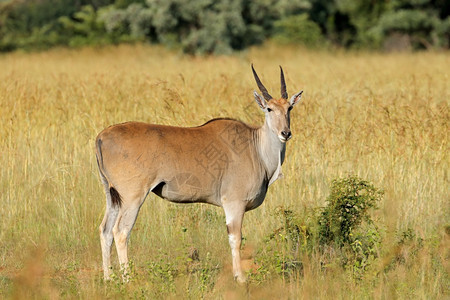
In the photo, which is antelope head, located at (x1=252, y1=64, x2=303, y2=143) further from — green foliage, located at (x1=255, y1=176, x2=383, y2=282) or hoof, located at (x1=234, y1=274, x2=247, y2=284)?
hoof, located at (x1=234, y1=274, x2=247, y2=284)

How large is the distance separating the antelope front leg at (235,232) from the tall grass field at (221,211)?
0.14 metres

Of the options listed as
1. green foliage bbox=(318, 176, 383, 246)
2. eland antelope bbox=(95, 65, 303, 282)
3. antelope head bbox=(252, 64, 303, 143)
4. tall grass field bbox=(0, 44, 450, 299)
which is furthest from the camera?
green foliage bbox=(318, 176, 383, 246)

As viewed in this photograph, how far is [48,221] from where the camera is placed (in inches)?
285

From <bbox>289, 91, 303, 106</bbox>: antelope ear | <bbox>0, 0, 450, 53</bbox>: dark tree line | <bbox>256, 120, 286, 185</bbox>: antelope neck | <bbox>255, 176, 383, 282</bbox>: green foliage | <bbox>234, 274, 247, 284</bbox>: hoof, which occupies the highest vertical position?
<bbox>0, 0, 450, 53</bbox>: dark tree line

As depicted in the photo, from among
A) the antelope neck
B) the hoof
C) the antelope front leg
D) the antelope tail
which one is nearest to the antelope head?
the antelope neck

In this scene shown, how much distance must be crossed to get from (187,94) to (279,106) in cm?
482

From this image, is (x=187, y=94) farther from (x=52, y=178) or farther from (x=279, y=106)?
(x=279, y=106)

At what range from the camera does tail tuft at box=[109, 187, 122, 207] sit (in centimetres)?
585

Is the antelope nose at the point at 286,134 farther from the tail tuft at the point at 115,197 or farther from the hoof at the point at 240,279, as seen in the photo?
the tail tuft at the point at 115,197

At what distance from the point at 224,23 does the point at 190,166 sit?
16.7 metres

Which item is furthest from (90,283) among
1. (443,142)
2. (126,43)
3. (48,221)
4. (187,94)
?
(126,43)

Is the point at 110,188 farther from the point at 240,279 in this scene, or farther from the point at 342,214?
the point at 342,214

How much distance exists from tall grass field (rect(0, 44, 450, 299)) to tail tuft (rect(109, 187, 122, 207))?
56 centimetres

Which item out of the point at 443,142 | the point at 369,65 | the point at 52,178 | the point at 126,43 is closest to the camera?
the point at 52,178
